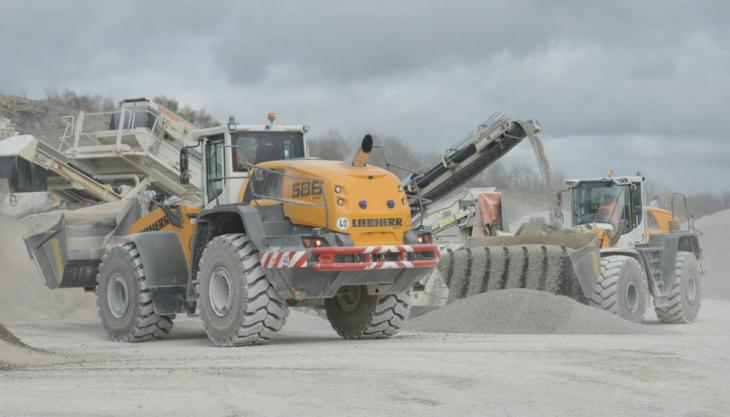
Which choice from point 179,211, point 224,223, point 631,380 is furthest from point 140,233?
point 631,380

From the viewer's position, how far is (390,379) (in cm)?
868

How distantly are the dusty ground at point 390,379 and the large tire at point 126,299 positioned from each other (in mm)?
834

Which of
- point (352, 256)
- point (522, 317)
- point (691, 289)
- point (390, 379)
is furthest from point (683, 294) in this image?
point (390, 379)

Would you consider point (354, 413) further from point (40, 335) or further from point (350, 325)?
point (40, 335)

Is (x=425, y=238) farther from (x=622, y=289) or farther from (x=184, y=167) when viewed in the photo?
(x=622, y=289)

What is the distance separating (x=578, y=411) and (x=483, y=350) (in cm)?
357

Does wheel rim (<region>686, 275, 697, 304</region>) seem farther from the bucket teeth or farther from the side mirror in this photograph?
the side mirror

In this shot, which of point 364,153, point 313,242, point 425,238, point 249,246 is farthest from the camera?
point 425,238

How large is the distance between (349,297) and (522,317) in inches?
91.2

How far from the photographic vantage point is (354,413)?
7199 millimetres

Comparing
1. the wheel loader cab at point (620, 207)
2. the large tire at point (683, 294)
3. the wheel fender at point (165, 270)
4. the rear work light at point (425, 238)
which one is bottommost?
the large tire at point (683, 294)

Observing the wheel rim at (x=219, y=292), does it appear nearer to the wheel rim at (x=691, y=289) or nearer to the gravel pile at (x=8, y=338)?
the gravel pile at (x=8, y=338)

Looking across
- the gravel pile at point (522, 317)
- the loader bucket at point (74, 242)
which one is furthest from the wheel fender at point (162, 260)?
the gravel pile at point (522, 317)

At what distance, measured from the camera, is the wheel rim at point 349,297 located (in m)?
13.2
